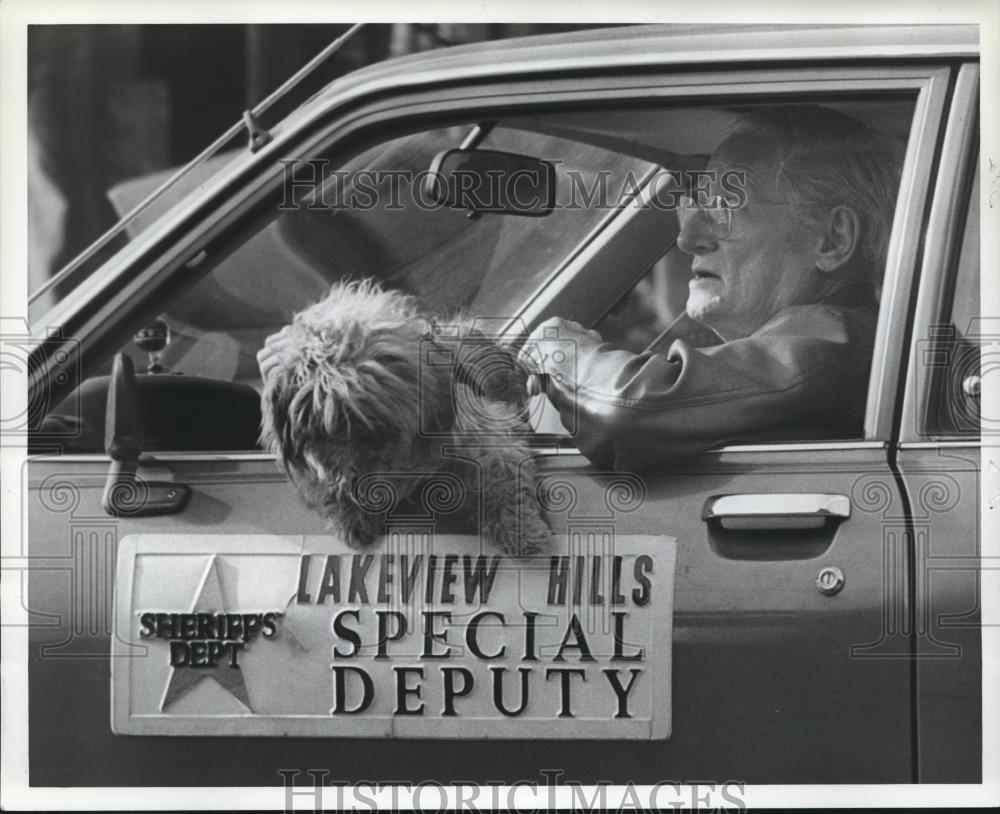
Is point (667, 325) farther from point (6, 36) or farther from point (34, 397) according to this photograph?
point (6, 36)

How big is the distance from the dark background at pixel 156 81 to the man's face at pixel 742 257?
484 mm

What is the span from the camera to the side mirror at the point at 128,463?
219cm

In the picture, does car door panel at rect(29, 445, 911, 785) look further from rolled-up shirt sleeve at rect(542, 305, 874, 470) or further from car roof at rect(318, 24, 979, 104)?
car roof at rect(318, 24, 979, 104)

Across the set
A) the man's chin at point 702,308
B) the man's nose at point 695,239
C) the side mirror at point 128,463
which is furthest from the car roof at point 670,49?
the side mirror at point 128,463

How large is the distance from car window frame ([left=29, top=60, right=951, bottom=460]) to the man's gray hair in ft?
0.10

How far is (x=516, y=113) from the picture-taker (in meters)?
2.18

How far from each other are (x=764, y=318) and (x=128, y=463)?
1317 mm

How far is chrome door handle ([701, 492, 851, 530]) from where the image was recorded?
2.09 metres

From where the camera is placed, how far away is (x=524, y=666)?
2.19 m

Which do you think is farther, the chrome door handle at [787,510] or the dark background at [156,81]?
the dark background at [156,81]

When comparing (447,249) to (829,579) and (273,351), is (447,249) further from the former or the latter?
(829,579)

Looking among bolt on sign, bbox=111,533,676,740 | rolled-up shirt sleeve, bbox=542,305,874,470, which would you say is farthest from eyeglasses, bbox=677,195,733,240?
bolt on sign, bbox=111,533,676,740

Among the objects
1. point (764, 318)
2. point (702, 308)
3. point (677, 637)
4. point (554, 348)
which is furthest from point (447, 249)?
point (677, 637)

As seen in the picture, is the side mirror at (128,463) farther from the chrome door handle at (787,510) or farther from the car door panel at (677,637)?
the chrome door handle at (787,510)
